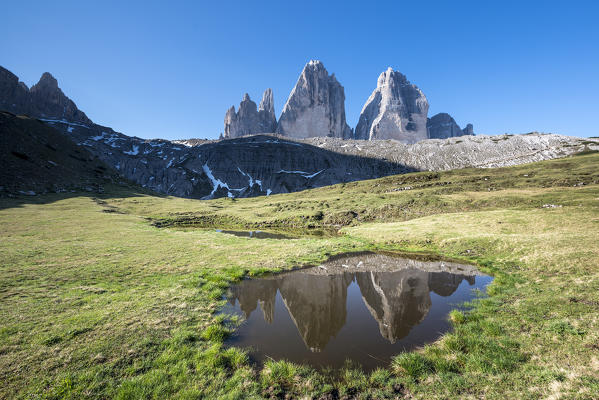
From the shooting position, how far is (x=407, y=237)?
30859mm

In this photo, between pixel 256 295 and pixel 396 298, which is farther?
pixel 256 295

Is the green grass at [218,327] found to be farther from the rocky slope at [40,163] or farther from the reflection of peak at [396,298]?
the rocky slope at [40,163]

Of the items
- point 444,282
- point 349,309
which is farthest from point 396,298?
point 444,282

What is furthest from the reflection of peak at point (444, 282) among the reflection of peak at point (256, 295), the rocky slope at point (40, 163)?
the rocky slope at point (40, 163)

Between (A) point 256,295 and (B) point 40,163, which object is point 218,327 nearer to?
(A) point 256,295

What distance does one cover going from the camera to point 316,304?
14.1m

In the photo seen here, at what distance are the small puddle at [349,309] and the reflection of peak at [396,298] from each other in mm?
45

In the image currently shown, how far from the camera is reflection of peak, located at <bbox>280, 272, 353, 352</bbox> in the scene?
11000 millimetres

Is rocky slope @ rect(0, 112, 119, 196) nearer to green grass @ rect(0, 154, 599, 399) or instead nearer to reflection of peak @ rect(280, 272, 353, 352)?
green grass @ rect(0, 154, 599, 399)

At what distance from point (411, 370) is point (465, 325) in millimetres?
4862

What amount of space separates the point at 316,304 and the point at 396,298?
5.47 meters

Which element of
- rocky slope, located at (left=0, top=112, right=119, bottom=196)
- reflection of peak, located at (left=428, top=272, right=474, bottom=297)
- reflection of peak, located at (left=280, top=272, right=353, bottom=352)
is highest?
rocky slope, located at (left=0, top=112, right=119, bottom=196)

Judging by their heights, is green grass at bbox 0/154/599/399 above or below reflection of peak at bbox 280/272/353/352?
above

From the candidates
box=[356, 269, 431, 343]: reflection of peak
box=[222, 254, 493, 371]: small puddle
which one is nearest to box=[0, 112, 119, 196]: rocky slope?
box=[222, 254, 493, 371]: small puddle
